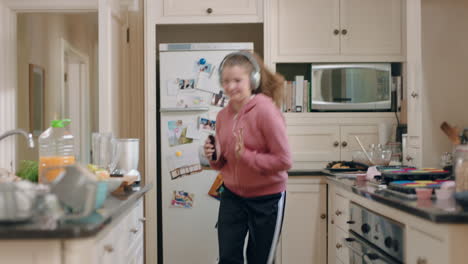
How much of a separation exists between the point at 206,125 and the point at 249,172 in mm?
1186

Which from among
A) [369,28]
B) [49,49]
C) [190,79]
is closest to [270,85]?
[190,79]

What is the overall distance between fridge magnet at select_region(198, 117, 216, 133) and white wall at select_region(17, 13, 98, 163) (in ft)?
4.93

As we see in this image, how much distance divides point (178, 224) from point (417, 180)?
5.50 ft

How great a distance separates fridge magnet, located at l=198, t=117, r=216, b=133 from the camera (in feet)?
10.2

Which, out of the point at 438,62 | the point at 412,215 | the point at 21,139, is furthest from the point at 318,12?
the point at 21,139

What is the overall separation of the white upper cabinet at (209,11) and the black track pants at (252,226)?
5.16 feet

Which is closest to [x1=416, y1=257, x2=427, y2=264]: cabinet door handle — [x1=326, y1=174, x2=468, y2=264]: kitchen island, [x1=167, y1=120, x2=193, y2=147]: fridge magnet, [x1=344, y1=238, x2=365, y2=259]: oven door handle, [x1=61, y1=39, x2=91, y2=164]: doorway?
[x1=326, y1=174, x2=468, y2=264]: kitchen island

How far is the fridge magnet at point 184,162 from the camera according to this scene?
3115 millimetres

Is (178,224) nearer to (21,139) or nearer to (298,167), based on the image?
(298,167)

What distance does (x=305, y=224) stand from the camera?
306 cm

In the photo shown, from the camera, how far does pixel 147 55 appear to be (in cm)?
318

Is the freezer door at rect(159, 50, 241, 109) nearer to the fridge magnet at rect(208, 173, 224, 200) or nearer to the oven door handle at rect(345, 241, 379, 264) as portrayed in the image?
the fridge magnet at rect(208, 173, 224, 200)

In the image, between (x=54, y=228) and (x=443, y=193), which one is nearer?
(x=54, y=228)

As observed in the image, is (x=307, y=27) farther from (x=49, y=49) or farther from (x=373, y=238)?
(x=49, y=49)
